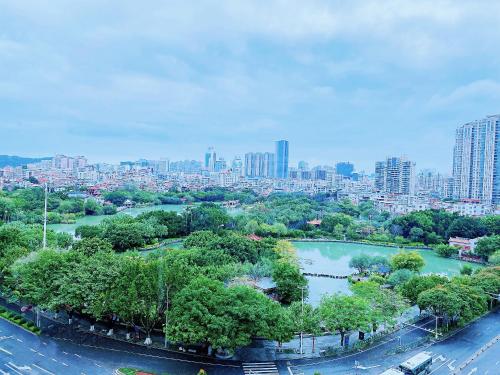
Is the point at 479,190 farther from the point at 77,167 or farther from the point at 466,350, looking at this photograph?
the point at 77,167

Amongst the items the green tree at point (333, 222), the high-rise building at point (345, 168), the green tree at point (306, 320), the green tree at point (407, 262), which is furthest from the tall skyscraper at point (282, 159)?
the green tree at point (306, 320)

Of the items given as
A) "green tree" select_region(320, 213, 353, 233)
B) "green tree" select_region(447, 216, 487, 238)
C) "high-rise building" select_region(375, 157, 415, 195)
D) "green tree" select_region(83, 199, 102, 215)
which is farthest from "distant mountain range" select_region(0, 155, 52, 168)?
"green tree" select_region(447, 216, 487, 238)

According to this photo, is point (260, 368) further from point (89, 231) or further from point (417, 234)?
point (417, 234)

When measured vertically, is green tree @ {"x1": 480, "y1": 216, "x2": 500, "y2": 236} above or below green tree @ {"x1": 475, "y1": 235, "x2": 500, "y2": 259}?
above

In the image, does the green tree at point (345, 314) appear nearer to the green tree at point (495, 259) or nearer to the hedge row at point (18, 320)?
the hedge row at point (18, 320)

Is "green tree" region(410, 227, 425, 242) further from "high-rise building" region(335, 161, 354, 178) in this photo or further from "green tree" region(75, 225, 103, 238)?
"high-rise building" region(335, 161, 354, 178)

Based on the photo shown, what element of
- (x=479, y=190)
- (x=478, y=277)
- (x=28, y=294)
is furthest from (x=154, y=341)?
(x=479, y=190)

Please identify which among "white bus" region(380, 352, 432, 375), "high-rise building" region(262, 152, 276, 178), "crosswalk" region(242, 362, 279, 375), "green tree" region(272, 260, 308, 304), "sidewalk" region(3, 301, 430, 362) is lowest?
"crosswalk" region(242, 362, 279, 375)

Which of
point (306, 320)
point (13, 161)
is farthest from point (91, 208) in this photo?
point (13, 161)
